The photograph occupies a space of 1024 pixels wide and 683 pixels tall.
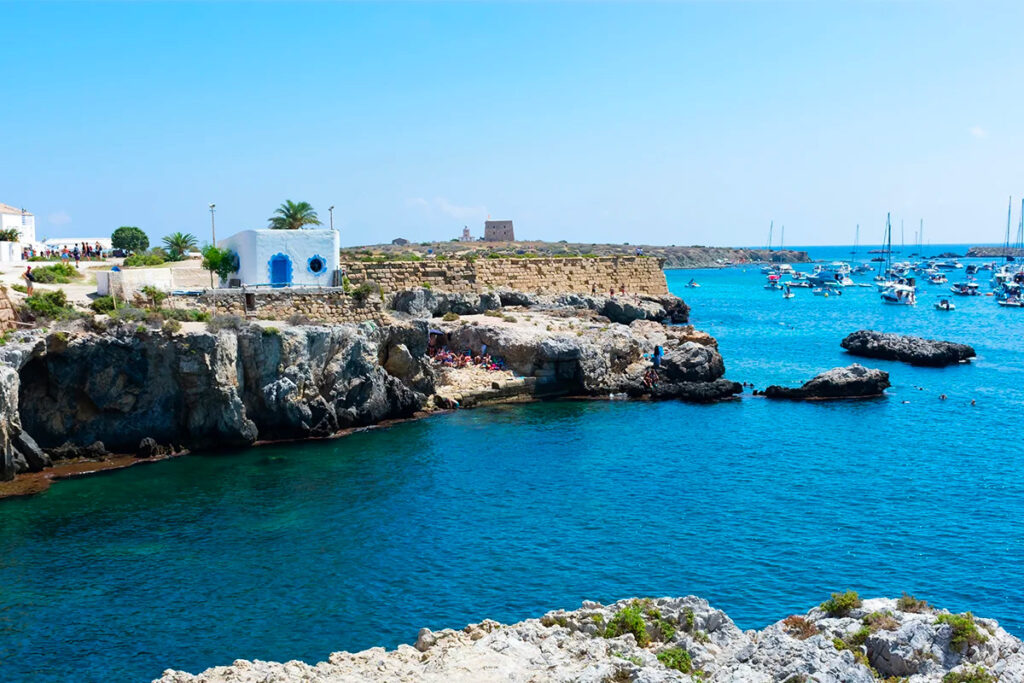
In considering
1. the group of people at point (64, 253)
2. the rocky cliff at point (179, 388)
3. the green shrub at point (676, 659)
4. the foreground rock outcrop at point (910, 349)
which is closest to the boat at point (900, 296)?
the foreground rock outcrop at point (910, 349)

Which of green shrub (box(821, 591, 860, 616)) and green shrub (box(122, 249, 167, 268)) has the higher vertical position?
green shrub (box(122, 249, 167, 268))

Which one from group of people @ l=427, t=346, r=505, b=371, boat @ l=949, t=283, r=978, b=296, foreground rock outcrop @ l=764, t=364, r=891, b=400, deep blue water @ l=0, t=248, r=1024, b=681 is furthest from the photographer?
boat @ l=949, t=283, r=978, b=296

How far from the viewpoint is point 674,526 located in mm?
28000

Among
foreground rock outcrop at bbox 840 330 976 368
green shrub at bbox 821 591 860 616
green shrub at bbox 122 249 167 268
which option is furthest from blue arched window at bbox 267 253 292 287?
foreground rock outcrop at bbox 840 330 976 368

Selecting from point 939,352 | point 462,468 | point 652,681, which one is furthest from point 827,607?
point 939,352

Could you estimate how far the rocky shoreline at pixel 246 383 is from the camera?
3494 cm

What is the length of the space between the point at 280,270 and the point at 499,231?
12211 centimetres

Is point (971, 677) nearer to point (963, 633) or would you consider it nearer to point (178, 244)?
point (963, 633)

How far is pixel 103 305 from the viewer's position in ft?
127

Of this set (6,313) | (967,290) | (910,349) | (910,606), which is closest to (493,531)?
(910,606)

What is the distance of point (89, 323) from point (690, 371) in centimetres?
2941

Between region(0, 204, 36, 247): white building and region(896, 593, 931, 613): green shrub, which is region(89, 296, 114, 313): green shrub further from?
region(896, 593, 931, 613): green shrub

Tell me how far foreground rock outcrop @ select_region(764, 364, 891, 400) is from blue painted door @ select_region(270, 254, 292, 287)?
82.8ft

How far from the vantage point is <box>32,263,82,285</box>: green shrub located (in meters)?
44.4
